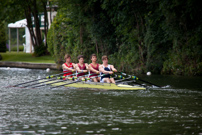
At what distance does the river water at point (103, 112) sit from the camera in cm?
842

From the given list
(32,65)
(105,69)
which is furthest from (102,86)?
Result: (32,65)

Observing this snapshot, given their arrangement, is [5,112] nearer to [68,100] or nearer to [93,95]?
[68,100]

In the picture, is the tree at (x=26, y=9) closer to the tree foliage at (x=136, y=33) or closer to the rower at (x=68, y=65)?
the tree foliage at (x=136, y=33)

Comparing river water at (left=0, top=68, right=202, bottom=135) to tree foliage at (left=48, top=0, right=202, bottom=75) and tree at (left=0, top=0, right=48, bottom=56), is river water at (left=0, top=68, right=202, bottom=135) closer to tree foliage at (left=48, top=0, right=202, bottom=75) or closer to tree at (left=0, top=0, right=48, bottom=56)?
tree foliage at (left=48, top=0, right=202, bottom=75)

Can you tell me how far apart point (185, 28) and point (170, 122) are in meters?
13.6

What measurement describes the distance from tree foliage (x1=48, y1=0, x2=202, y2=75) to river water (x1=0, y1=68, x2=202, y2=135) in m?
6.80

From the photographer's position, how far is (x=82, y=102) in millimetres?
12227

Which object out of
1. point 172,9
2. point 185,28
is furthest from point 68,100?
point 185,28

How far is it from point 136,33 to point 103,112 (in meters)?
15.8

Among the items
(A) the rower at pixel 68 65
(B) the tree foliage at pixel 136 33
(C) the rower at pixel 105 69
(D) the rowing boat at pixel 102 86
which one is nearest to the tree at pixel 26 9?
(B) the tree foliage at pixel 136 33

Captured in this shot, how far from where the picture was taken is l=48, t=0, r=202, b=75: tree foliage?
21344mm

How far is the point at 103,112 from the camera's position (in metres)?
10.4

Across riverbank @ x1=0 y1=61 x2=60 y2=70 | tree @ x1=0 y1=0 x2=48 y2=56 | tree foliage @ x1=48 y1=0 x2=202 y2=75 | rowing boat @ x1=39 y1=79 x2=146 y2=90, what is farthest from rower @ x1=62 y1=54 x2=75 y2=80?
tree @ x1=0 y1=0 x2=48 y2=56

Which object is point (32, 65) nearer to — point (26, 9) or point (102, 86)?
point (26, 9)
